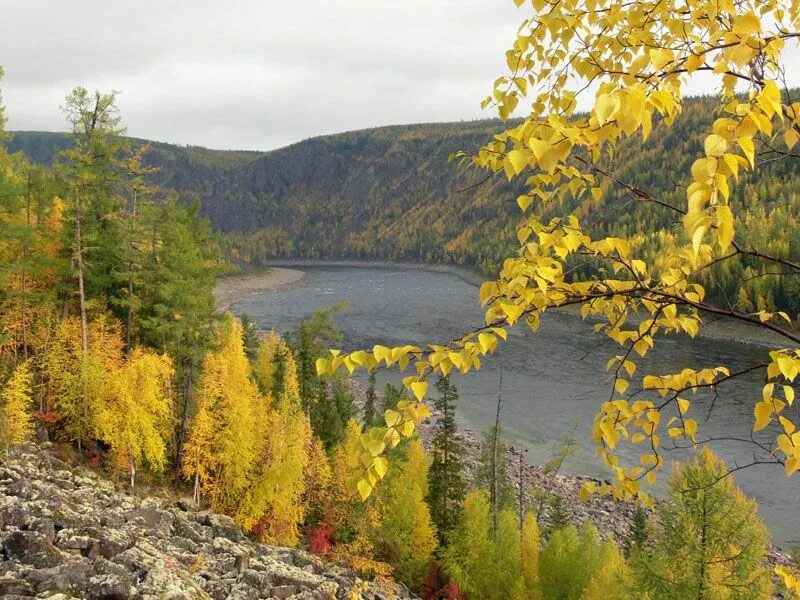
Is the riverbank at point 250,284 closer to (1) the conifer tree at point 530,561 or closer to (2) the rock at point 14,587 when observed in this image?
(1) the conifer tree at point 530,561

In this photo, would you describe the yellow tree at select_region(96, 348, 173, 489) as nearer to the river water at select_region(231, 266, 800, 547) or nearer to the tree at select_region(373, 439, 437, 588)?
the tree at select_region(373, 439, 437, 588)

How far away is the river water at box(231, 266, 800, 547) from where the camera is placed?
3700cm

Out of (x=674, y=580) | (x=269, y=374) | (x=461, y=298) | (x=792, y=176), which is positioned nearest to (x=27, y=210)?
(x=269, y=374)

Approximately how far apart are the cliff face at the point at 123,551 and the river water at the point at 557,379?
13.3 meters

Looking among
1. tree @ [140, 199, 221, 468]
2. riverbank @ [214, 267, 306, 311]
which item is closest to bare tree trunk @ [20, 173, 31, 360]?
tree @ [140, 199, 221, 468]

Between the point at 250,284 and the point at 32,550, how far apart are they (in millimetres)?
141122

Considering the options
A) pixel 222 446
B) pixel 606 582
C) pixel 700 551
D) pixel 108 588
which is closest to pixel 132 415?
pixel 222 446

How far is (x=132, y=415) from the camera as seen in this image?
2209cm

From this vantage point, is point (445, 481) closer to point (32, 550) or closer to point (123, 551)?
point (123, 551)

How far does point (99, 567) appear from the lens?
14.3m

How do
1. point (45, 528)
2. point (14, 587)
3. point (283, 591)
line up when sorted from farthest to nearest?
point (283, 591) < point (45, 528) < point (14, 587)

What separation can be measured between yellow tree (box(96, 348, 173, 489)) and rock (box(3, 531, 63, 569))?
25.0 ft

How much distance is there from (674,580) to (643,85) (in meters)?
18.5

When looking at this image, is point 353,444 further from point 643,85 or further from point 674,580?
point 674,580
